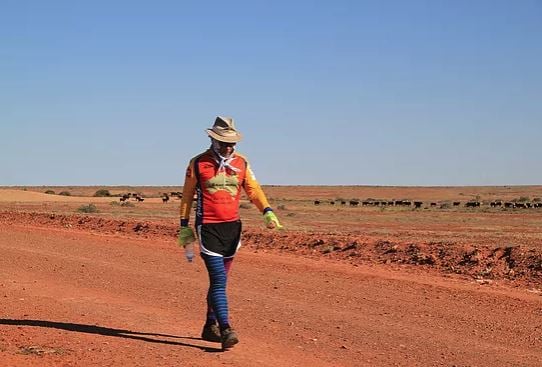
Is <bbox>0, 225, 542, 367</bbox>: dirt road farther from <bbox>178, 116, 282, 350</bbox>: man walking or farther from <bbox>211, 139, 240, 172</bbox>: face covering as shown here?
<bbox>211, 139, 240, 172</bbox>: face covering

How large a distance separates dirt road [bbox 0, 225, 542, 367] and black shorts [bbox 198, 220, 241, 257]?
37.5 inches

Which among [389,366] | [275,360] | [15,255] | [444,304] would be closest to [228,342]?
[275,360]

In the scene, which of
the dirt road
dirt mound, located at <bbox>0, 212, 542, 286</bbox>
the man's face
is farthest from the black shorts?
dirt mound, located at <bbox>0, 212, 542, 286</bbox>

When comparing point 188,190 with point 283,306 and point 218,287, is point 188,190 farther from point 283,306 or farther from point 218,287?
point 283,306

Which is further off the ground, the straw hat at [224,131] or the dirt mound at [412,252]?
the straw hat at [224,131]

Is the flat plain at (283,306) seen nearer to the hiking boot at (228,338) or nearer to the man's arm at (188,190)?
the hiking boot at (228,338)

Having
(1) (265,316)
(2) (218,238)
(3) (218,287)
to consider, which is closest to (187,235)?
(2) (218,238)

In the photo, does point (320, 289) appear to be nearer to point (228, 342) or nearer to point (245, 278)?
point (245, 278)

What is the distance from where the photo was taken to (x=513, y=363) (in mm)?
7691

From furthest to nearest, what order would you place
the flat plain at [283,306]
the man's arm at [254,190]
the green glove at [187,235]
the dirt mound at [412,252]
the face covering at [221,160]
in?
the dirt mound at [412,252]
the man's arm at [254,190]
the green glove at [187,235]
the face covering at [221,160]
the flat plain at [283,306]

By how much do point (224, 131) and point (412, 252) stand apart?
443 inches

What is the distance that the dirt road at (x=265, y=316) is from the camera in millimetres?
7716


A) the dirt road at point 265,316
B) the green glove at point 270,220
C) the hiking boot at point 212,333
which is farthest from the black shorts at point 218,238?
the dirt road at point 265,316

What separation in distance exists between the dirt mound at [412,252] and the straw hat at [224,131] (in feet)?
26.5
